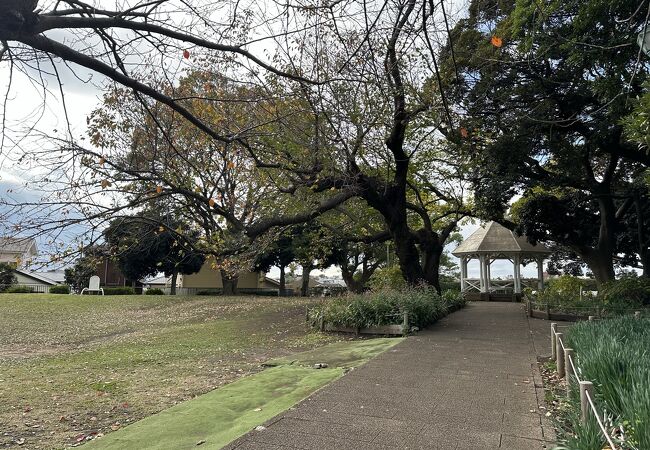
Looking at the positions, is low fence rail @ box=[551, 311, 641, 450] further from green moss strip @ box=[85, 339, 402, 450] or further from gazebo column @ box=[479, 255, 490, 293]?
gazebo column @ box=[479, 255, 490, 293]

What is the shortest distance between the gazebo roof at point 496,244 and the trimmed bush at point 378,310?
13795 mm

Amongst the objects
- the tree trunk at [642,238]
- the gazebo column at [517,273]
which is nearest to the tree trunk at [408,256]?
the tree trunk at [642,238]

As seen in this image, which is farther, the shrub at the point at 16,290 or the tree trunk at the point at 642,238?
the shrub at the point at 16,290

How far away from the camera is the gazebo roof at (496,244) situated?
26.5 meters

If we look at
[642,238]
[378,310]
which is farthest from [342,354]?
[642,238]

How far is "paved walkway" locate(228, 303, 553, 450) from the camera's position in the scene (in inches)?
179

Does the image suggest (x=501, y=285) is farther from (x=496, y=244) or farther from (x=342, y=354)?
(x=342, y=354)

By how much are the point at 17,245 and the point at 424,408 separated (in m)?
5.74

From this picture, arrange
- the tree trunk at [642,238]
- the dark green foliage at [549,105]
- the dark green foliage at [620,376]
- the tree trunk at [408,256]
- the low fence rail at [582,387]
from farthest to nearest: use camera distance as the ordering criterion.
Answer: the tree trunk at [642,238], the tree trunk at [408,256], the dark green foliage at [549,105], the low fence rail at [582,387], the dark green foliage at [620,376]

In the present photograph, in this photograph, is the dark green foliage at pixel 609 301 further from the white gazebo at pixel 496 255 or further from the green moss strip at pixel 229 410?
the white gazebo at pixel 496 255

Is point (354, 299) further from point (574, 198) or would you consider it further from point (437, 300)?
point (574, 198)

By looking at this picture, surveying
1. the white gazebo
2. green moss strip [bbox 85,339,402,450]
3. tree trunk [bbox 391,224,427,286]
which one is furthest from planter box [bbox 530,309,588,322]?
the white gazebo

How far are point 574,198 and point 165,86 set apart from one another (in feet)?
56.9

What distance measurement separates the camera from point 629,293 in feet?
48.5
